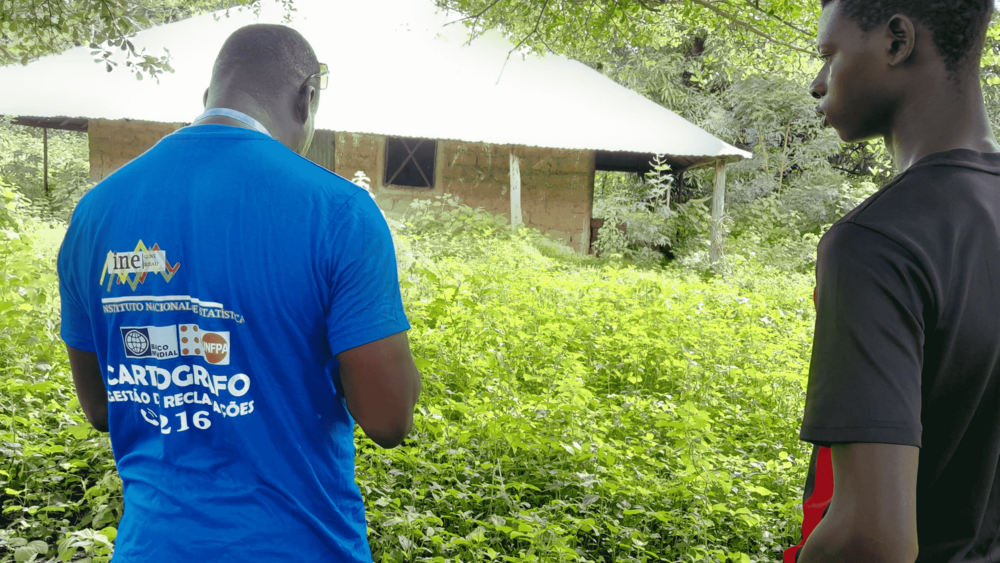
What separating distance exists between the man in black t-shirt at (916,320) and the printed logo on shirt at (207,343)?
3.35 ft

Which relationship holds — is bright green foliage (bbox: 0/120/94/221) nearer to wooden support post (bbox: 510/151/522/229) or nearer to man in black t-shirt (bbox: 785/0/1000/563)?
wooden support post (bbox: 510/151/522/229)

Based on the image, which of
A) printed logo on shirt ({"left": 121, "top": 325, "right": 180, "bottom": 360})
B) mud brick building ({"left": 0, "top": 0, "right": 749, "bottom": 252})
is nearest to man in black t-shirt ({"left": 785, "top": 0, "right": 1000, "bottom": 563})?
printed logo on shirt ({"left": 121, "top": 325, "right": 180, "bottom": 360})

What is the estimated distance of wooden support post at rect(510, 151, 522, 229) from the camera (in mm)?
14047

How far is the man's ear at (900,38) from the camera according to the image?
105 cm

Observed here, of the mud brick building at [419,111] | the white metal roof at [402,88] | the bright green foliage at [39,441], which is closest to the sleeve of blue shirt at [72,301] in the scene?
the bright green foliage at [39,441]

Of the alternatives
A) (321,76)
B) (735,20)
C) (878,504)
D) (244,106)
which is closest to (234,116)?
(244,106)

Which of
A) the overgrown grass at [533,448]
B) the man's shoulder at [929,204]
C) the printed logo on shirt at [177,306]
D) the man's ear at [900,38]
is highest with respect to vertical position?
the man's ear at [900,38]

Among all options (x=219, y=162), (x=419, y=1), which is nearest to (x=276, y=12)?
(x=419, y=1)

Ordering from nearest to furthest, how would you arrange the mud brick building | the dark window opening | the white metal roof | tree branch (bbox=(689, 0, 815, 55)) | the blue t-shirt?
the blue t-shirt → tree branch (bbox=(689, 0, 815, 55)) → the white metal roof → the mud brick building → the dark window opening

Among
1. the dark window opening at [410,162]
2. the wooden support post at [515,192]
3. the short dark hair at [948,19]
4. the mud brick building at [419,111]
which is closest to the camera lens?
the short dark hair at [948,19]

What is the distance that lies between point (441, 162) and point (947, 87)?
47.6ft

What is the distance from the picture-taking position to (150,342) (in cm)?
134

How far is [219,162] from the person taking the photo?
1341 mm

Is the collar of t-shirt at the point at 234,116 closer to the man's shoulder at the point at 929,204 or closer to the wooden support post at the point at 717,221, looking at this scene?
the man's shoulder at the point at 929,204
